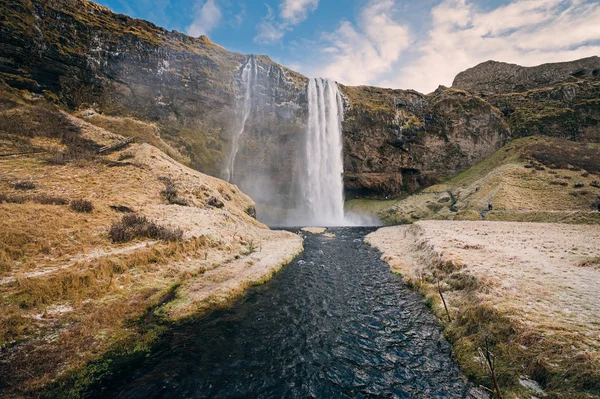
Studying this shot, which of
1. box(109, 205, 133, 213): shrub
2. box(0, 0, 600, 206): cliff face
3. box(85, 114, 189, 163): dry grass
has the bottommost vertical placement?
box(109, 205, 133, 213): shrub

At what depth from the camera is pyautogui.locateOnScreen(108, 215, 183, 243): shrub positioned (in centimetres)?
1594

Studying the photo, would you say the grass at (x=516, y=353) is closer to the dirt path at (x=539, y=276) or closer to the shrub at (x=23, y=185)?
the dirt path at (x=539, y=276)

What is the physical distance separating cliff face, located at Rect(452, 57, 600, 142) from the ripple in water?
344 ft

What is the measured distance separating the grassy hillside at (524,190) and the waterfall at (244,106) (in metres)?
42.6

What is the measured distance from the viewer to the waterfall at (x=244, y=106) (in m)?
67.6

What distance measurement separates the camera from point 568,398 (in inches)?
208

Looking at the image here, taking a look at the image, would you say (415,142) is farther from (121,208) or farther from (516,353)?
(516,353)

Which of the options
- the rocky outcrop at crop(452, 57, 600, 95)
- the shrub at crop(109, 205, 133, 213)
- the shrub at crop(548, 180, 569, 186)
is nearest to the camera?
the shrub at crop(109, 205, 133, 213)

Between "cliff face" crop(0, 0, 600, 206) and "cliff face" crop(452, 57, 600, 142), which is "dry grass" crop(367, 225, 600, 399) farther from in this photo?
"cliff face" crop(452, 57, 600, 142)

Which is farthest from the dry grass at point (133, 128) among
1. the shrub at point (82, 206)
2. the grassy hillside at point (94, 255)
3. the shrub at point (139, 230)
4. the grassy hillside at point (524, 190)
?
the grassy hillside at point (524, 190)

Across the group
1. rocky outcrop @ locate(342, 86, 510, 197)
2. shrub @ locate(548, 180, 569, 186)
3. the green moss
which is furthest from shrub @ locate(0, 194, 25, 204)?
shrub @ locate(548, 180, 569, 186)

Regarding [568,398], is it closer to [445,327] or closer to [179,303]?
[445,327]

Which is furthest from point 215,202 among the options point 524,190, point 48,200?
point 524,190

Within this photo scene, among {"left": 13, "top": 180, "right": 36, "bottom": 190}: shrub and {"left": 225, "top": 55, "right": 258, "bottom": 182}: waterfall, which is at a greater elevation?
{"left": 225, "top": 55, "right": 258, "bottom": 182}: waterfall
